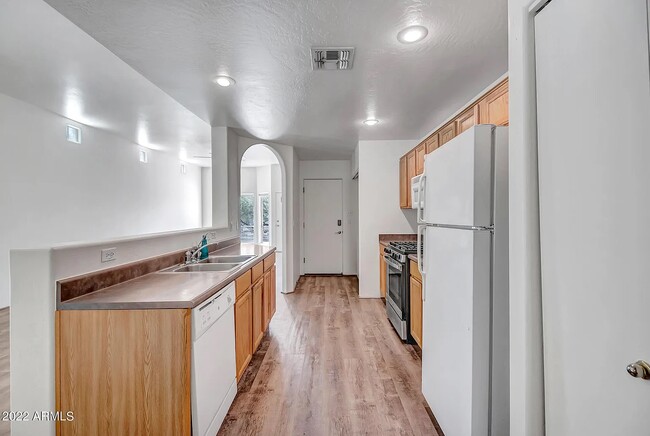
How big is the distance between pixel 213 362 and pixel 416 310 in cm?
181

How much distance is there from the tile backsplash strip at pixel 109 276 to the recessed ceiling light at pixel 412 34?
7.25 feet

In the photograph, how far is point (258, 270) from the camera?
9.01ft

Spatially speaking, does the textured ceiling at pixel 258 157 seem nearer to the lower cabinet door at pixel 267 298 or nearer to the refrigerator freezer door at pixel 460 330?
the lower cabinet door at pixel 267 298

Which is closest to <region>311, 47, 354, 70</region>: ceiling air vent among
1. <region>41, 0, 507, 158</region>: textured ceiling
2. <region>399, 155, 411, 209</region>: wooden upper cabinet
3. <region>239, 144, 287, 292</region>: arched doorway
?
<region>41, 0, 507, 158</region>: textured ceiling

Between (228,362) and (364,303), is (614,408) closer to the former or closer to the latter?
(228,362)

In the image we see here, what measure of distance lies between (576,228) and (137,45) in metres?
2.38

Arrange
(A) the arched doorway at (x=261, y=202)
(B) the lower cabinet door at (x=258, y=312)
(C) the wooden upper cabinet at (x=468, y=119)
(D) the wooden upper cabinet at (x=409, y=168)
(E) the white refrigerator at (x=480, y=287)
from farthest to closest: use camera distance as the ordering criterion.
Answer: (A) the arched doorway at (x=261, y=202) → (D) the wooden upper cabinet at (x=409, y=168) → (B) the lower cabinet door at (x=258, y=312) → (C) the wooden upper cabinet at (x=468, y=119) → (E) the white refrigerator at (x=480, y=287)

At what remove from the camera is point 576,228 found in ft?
2.65

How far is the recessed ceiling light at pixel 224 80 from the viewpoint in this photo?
89.6 inches

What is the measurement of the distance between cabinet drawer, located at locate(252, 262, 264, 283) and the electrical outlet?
104cm

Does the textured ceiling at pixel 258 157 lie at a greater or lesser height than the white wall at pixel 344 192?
greater

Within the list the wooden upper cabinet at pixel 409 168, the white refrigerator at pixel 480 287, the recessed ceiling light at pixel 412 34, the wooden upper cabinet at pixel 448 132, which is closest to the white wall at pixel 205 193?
the wooden upper cabinet at pixel 409 168

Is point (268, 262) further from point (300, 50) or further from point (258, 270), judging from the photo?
point (300, 50)

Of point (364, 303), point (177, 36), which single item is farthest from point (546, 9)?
point (364, 303)
